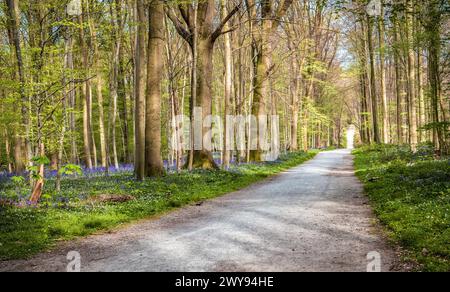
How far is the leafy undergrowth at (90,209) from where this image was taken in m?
7.34

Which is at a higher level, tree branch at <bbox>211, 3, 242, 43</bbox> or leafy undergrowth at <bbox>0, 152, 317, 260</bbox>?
tree branch at <bbox>211, 3, 242, 43</bbox>

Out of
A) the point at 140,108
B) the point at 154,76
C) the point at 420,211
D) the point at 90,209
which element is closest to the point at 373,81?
the point at 154,76

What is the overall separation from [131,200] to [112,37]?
10.3 metres

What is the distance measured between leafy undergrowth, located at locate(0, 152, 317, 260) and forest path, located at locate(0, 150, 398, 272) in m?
0.53

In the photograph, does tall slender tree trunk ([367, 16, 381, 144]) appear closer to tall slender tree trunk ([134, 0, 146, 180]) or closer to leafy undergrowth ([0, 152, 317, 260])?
leafy undergrowth ([0, 152, 317, 260])

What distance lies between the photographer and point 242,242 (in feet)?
21.7

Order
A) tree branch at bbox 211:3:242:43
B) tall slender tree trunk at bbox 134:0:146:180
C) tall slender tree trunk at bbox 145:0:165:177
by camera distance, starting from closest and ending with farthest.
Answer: tall slender tree trunk at bbox 134:0:146:180 → tall slender tree trunk at bbox 145:0:165:177 → tree branch at bbox 211:3:242:43

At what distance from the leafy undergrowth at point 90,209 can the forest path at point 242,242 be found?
531mm

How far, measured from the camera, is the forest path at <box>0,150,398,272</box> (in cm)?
551

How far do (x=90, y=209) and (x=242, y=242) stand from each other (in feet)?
15.7

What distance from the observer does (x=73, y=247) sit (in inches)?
278

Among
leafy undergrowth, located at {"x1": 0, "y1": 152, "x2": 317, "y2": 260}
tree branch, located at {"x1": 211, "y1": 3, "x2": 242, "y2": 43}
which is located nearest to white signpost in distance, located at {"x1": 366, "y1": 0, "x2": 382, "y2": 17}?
tree branch, located at {"x1": 211, "y1": 3, "x2": 242, "y2": 43}

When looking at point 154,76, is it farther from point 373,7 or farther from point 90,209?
point 373,7
